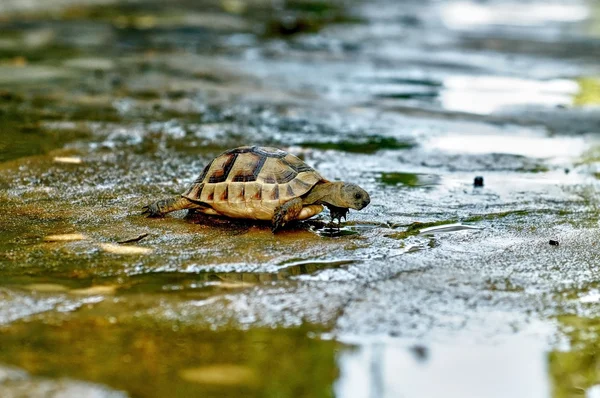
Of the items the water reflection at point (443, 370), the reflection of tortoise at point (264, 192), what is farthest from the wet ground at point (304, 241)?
the reflection of tortoise at point (264, 192)

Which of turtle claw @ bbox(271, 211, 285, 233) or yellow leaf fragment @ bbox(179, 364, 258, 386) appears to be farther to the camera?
turtle claw @ bbox(271, 211, 285, 233)

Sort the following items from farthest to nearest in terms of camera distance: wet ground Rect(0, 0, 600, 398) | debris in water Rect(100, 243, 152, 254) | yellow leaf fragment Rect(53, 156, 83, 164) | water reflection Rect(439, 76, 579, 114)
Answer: water reflection Rect(439, 76, 579, 114) → yellow leaf fragment Rect(53, 156, 83, 164) → debris in water Rect(100, 243, 152, 254) → wet ground Rect(0, 0, 600, 398)

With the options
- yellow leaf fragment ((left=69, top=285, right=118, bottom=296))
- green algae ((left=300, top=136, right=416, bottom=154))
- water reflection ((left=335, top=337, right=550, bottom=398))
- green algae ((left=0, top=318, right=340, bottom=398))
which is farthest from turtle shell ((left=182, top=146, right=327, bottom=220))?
green algae ((left=300, top=136, right=416, bottom=154))

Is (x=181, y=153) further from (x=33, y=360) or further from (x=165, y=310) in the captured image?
(x=33, y=360)

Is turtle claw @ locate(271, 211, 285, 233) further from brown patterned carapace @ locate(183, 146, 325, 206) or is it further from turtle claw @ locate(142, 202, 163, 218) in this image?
turtle claw @ locate(142, 202, 163, 218)

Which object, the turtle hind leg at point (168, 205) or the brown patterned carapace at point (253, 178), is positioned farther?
the turtle hind leg at point (168, 205)

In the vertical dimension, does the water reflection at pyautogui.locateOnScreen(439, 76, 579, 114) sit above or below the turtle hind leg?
above

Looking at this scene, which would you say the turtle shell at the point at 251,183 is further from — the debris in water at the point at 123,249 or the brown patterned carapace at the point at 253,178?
the debris in water at the point at 123,249

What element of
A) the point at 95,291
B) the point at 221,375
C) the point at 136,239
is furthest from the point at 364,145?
the point at 221,375
